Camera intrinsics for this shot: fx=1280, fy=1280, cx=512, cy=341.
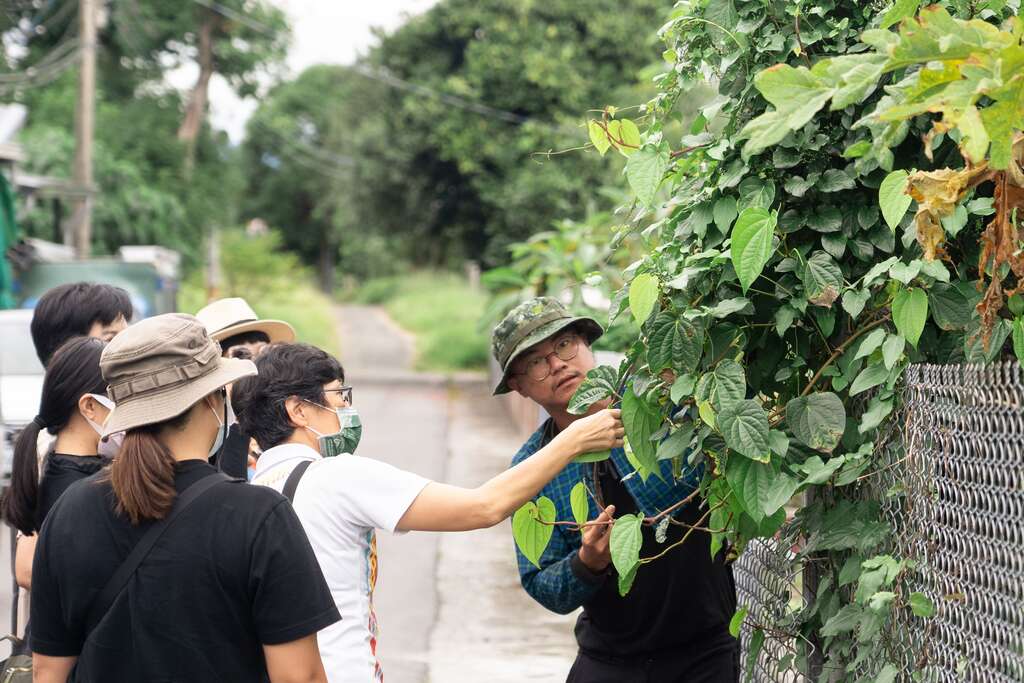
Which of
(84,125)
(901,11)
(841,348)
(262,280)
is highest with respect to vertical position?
(901,11)

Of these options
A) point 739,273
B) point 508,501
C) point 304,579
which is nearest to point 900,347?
point 739,273

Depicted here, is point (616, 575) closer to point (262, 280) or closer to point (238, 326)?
point (238, 326)

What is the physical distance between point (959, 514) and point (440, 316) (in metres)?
31.0

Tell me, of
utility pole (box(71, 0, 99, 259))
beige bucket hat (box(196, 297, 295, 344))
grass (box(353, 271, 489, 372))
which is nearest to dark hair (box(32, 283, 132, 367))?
beige bucket hat (box(196, 297, 295, 344))

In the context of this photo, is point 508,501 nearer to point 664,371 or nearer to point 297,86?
point 664,371

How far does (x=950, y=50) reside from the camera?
6.25ft

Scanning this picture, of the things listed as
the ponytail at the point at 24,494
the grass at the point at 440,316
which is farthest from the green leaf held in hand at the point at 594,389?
the grass at the point at 440,316

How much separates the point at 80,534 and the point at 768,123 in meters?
1.60

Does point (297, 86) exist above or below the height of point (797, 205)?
below

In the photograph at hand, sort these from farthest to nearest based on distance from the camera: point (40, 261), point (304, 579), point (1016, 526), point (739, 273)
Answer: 1. point (40, 261)
2. point (304, 579)
3. point (739, 273)
4. point (1016, 526)

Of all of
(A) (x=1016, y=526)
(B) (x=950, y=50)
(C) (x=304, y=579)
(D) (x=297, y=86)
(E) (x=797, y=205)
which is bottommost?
(D) (x=297, y=86)

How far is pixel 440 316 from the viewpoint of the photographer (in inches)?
1304

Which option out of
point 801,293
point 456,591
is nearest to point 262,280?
point 456,591

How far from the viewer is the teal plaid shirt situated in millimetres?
3355
